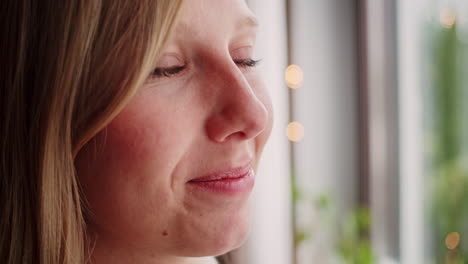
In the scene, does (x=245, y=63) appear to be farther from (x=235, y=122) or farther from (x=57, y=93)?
(x=57, y=93)

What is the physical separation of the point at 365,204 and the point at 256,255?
25.9 inches

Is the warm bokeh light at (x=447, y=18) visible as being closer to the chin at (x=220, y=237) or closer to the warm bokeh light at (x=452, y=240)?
the warm bokeh light at (x=452, y=240)

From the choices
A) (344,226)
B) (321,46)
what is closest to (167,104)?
(321,46)

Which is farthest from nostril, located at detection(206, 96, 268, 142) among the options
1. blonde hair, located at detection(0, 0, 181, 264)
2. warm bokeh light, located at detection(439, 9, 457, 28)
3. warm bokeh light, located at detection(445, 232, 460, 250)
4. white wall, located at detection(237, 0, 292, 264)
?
warm bokeh light, located at detection(445, 232, 460, 250)

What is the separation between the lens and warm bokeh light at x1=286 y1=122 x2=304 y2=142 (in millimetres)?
1997

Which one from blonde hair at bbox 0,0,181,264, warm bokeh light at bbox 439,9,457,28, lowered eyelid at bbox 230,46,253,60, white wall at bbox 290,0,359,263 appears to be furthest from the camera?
white wall at bbox 290,0,359,263

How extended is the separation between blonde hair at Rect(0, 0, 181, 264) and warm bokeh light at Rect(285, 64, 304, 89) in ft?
4.92

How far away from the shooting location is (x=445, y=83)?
1.63 m

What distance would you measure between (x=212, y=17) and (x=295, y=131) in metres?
1.50

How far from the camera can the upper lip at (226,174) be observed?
1.80ft

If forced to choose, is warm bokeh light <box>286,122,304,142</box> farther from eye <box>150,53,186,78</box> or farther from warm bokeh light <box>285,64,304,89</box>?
eye <box>150,53,186,78</box>

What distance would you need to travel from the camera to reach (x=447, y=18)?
5.17ft

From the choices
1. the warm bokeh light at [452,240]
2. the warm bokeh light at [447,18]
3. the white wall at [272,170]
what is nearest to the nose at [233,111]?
the white wall at [272,170]

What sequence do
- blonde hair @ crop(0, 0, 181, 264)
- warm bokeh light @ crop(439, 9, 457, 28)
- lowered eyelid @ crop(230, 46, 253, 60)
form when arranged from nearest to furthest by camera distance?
blonde hair @ crop(0, 0, 181, 264)
lowered eyelid @ crop(230, 46, 253, 60)
warm bokeh light @ crop(439, 9, 457, 28)
